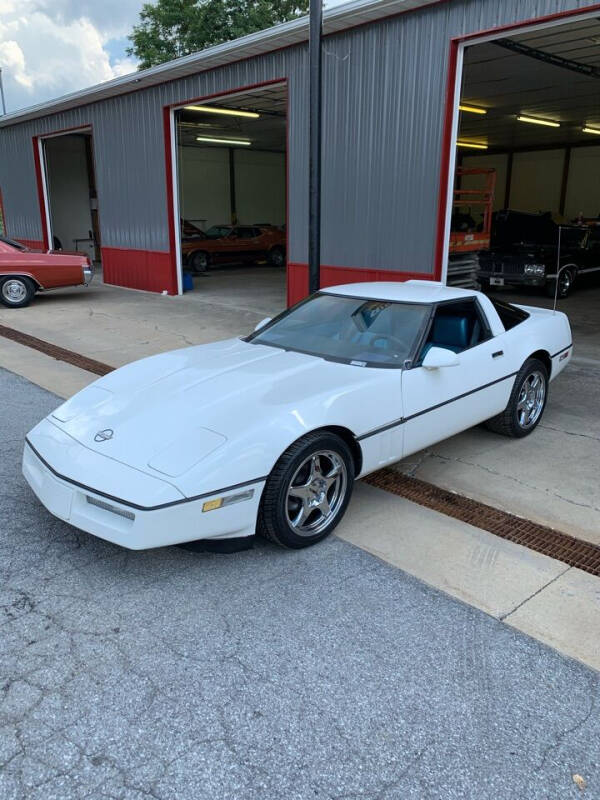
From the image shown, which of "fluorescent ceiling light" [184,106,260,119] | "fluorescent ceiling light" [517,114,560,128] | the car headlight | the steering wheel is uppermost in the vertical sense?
"fluorescent ceiling light" [517,114,560,128]

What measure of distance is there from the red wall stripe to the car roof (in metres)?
9.93

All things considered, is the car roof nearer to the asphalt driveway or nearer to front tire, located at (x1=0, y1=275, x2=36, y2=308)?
the asphalt driveway

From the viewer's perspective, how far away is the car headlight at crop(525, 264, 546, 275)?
13.5m

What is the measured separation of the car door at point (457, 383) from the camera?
4328mm

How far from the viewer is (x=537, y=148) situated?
979 inches

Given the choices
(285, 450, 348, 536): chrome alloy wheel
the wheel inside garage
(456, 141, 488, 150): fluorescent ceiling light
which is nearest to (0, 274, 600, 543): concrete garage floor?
the wheel inside garage

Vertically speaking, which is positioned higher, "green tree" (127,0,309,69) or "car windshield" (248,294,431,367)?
"green tree" (127,0,309,69)

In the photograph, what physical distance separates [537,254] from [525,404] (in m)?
9.30

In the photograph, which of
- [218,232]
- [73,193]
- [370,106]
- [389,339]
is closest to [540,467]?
[389,339]

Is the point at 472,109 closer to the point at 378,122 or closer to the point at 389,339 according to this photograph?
the point at 378,122

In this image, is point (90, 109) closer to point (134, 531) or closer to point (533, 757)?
point (134, 531)

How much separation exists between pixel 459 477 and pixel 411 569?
1464 millimetres

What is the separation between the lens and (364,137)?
9.42 metres

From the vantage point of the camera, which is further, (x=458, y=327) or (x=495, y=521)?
(x=458, y=327)
